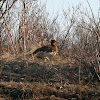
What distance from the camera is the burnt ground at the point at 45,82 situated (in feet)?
14.5

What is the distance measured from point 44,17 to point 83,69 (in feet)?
18.7

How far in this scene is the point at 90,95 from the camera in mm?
4410

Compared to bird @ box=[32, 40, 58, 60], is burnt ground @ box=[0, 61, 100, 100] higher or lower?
lower

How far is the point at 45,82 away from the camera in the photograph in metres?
5.06

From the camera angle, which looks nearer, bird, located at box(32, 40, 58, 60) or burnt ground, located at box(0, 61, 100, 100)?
burnt ground, located at box(0, 61, 100, 100)

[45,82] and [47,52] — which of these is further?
[47,52]

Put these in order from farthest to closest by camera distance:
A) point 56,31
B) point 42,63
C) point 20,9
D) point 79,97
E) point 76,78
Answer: point 56,31
point 20,9
point 42,63
point 76,78
point 79,97

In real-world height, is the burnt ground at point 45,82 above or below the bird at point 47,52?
below

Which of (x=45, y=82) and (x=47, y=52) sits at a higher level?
(x=47, y=52)

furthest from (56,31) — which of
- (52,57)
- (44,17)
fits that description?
(52,57)

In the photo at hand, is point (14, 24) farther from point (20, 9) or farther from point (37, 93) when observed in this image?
point (37, 93)

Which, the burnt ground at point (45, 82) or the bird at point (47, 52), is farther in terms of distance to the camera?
the bird at point (47, 52)

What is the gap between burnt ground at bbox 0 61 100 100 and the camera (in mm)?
4414

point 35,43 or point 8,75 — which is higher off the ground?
point 35,43
